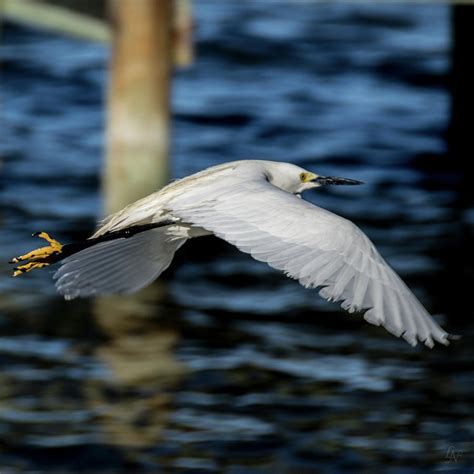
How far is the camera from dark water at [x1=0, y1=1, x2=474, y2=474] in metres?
8.59

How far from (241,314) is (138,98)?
179 cm

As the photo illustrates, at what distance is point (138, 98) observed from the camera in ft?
34.2

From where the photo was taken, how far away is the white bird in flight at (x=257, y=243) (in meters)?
5.27

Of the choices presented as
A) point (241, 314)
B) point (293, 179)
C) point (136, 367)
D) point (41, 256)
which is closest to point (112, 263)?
point (41, 256)

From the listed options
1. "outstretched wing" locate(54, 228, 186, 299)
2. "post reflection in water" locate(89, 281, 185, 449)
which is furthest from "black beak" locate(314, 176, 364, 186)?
"post reflection in water" locate(89, 281, 185, 449)

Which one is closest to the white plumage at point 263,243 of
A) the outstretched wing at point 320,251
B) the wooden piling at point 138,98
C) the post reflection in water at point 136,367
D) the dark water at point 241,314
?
the outstretched wing at point 320,251

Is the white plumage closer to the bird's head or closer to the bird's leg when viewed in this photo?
the bird's head

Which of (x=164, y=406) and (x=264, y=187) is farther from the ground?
(x=264, y=187)

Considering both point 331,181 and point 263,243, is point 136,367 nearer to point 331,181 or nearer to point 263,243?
point 331,181

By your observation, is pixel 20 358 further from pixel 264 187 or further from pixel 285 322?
pixel 264 187

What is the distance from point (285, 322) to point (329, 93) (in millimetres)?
7837

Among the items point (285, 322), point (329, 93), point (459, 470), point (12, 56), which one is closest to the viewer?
point (459, 470)

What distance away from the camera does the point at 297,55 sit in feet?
66.2

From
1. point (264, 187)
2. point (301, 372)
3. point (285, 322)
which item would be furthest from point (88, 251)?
point (285, 322)
